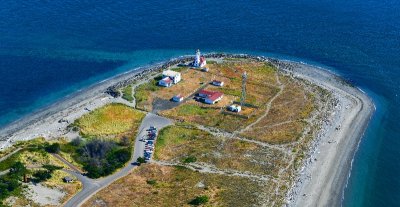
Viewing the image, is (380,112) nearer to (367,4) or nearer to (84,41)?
(367,4)

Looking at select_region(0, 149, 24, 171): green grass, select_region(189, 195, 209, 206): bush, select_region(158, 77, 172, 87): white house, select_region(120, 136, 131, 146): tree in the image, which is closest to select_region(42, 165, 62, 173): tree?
select_region(0, 149, 24, 171): green grass

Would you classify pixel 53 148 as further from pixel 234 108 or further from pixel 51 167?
pixel 234 108

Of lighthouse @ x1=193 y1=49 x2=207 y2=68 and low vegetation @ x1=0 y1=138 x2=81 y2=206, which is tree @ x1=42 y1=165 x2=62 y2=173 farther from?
lighthouse @ x1=193 y1=49 x2=207 y2=68

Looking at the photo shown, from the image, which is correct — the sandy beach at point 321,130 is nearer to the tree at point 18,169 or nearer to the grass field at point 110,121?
the grass field at point 110,121

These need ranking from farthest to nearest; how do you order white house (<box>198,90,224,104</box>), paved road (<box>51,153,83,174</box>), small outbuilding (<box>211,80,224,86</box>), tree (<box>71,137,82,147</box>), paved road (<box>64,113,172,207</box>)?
small outbuilding (<box>211,80,224,86</box>) → white house (<box>198,90,224,104</box>) → tree (<box>71,137,82,147</box>) → paved road (<box>51,153,83,174</box>) → paved road (<box>64,113,172,207</box>)

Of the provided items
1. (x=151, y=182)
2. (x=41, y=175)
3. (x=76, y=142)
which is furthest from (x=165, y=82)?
(x=41, y=175)

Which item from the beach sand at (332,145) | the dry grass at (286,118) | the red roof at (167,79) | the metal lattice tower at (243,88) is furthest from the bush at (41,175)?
the metal lattice tower at (243,88)
